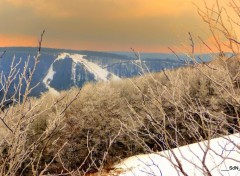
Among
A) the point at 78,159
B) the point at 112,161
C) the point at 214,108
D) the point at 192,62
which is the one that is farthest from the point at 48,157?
the point at 192,62

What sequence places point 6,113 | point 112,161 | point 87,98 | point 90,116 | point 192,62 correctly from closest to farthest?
point 6,113 < point 192,62 < point 112,161 < point 90,116 < point 87,98

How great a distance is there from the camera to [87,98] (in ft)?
152

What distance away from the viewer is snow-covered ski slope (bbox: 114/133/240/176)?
239 centimetres

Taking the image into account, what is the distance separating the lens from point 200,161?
7.27ft

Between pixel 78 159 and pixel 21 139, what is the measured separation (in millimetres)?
37484

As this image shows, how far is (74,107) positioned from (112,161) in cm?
854

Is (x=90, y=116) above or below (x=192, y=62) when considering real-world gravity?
below

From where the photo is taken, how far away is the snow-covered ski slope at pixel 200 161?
2391 mm

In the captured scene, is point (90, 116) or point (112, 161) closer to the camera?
point (112, 161)

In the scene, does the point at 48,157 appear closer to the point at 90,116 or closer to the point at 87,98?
the point at 90,116

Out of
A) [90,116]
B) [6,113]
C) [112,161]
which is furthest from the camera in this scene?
[90,116]

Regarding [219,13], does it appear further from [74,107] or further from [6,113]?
[74,107]

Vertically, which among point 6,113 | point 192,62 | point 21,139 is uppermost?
point 192,62

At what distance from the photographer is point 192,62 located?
124 inches
